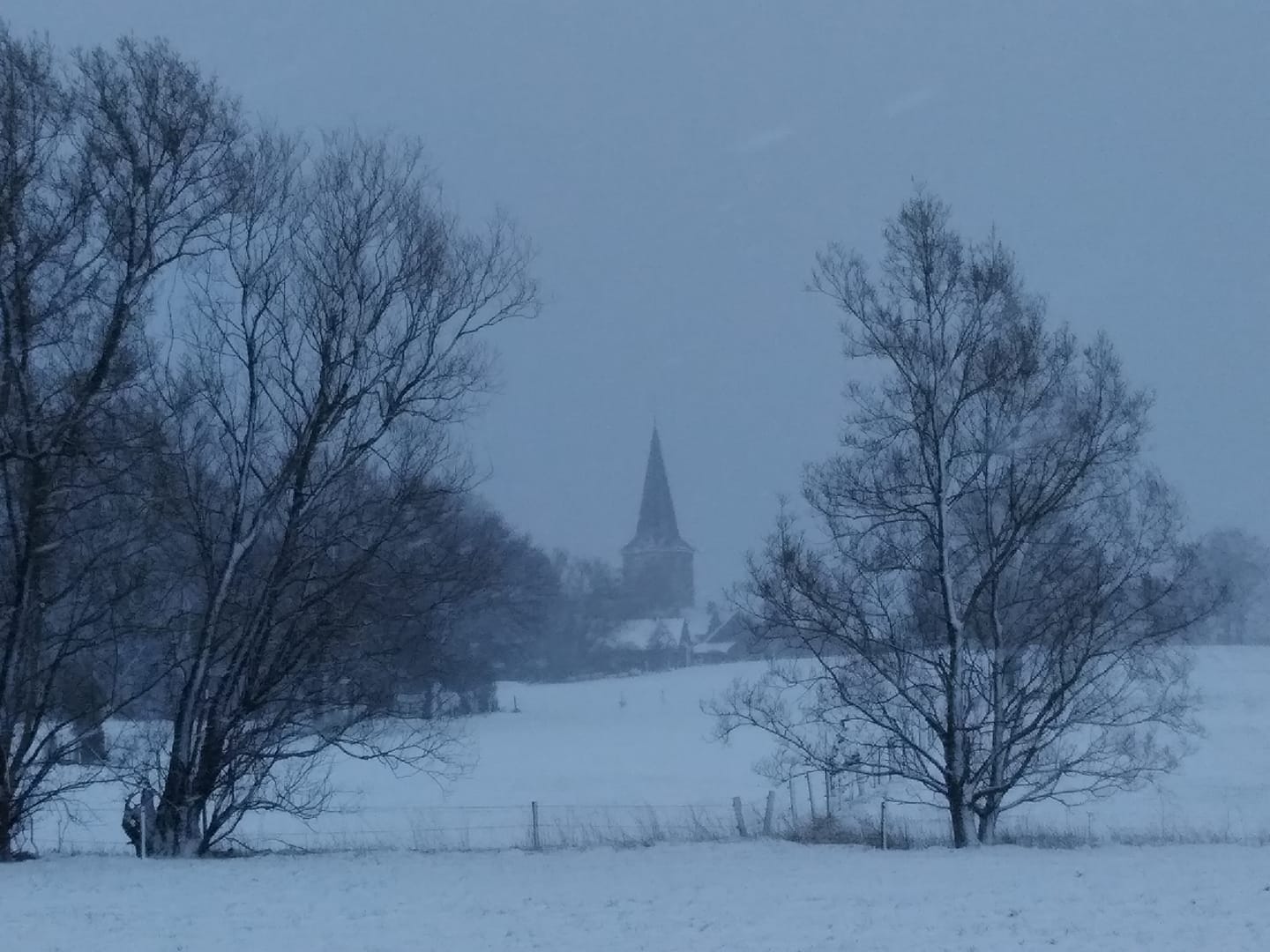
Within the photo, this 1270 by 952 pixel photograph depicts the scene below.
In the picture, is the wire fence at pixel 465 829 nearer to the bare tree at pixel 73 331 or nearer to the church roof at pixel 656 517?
the bare tree at pixel 73 331

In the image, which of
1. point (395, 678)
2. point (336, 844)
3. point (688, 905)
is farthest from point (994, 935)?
point (336, 844)

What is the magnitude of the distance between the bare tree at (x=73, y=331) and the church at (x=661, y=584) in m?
60.3

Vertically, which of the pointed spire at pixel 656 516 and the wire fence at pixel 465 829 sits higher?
the pointed spire at pixel 656 516

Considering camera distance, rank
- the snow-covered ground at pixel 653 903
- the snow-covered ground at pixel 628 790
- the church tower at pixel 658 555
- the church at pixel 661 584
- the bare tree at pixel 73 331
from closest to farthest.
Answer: the snow-covered ground at pixel 653 903 < the bare tree at pixel 73 331 < the snow-covered ground at pixel 628 790 < the church at pixel 661 584 < the church tower at pixel 658 555

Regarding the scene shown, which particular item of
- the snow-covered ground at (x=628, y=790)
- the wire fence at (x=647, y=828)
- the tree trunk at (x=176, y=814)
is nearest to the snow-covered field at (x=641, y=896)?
the wire fence at (x=647, y=828)

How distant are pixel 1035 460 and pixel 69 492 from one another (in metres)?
11.1

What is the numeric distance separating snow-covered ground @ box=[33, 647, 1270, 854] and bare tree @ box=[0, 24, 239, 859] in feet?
6.99

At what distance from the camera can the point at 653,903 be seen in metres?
11.2

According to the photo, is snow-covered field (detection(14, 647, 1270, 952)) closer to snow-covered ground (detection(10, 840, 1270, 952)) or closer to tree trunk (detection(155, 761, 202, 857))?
snow-covered ground (detection(10, 840, 1270, 952))

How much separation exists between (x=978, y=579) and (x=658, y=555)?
7335cm

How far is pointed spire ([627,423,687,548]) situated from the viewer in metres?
89.5

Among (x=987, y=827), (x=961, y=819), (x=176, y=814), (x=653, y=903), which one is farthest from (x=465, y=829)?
(x=653, y=903)

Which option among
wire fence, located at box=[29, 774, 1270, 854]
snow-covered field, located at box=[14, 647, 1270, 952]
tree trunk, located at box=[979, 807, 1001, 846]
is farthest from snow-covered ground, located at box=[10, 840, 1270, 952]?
wire fence, located at box=[29, 774, 1270, 854]

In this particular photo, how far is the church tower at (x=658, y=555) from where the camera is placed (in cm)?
8669
